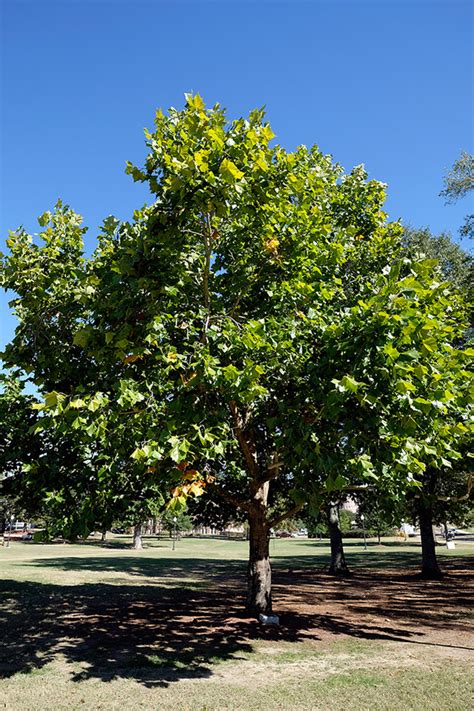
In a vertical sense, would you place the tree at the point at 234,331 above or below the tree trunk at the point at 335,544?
above

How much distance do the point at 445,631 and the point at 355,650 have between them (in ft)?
11.2

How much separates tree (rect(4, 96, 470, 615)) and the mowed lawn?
3.11 metres

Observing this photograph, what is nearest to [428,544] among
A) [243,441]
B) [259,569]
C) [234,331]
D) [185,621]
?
[259,569]

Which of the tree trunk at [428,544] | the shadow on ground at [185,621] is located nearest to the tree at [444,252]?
the tree trunk at [428,544]

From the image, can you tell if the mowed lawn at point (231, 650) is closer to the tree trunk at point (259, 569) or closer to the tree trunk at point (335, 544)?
the tree trunk at point (259, 569)

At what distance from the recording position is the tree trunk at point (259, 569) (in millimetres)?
13703

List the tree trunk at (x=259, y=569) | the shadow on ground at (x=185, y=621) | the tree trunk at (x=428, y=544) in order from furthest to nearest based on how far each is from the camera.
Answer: the tree trunk at (x=428, y=544)
the tree trunk at (x=259, y=569)
the shadow on ground at (x=185, y=621)

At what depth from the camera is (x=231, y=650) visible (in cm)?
1073

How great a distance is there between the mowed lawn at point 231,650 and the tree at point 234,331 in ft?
10.2

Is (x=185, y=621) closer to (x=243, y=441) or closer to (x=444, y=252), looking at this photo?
(x=243, y=441)

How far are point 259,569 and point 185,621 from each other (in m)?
2.56

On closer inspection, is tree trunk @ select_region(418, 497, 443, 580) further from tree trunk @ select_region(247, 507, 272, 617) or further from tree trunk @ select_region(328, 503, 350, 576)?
tree trunk @ select_region(247, 507, 272, 617)

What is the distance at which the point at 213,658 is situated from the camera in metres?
10.1

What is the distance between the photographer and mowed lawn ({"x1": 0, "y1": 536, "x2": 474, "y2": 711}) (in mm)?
7977
